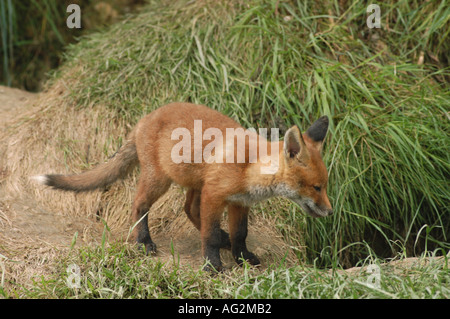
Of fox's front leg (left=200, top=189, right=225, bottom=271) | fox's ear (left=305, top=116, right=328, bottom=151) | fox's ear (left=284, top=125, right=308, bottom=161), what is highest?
fox's ear (left=305, top=116, right=328, bottom=151)

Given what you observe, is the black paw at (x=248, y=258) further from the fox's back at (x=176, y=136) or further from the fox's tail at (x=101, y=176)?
the fox's tail at (x=101, y=176)

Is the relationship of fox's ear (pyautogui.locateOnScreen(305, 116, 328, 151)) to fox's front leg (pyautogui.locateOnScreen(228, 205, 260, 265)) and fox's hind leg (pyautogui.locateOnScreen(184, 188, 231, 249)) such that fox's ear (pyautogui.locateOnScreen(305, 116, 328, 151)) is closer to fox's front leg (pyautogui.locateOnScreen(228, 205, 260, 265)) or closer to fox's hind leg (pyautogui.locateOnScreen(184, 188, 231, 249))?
fox's front leg (pyautogui.locateOnScreen(228, 205, 260, 265))

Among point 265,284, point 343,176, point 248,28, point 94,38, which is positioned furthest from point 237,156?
point 94,38

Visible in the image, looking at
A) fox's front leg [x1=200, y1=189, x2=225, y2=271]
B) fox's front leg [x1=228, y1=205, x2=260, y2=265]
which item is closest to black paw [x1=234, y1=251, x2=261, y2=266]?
fox's front leg [x1=228, y1=205, x2=260, y2=265]

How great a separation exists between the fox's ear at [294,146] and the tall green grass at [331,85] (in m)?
1.01

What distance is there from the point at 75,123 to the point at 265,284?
3.05 metres

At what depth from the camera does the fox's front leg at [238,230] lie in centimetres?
418

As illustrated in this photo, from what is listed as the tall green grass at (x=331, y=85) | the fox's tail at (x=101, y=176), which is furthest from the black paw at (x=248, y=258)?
the fox's tail at (x=101, y=176)

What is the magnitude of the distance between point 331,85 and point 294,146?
5.60 ft

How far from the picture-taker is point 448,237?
5.00 m

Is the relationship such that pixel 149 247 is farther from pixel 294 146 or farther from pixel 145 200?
pixel 294 146

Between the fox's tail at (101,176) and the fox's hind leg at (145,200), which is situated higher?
the fox's tail at (101,176)

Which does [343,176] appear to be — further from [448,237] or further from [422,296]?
[422,296]

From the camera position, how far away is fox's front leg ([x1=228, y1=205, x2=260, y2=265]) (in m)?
4.18
